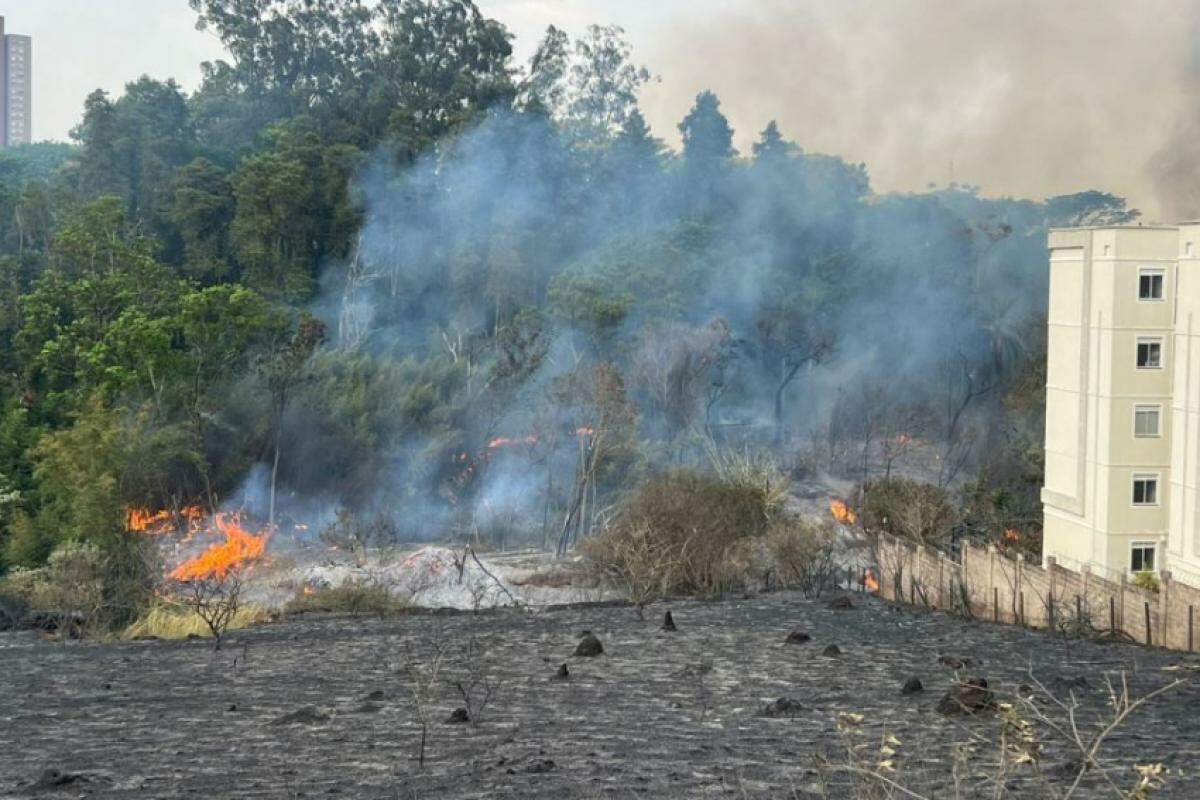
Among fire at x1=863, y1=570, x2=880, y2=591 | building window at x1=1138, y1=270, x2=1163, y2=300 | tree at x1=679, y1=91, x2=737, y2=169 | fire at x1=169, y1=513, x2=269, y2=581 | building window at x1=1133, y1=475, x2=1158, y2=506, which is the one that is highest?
tree at x1=679, y1=91, x2=737, y2=169

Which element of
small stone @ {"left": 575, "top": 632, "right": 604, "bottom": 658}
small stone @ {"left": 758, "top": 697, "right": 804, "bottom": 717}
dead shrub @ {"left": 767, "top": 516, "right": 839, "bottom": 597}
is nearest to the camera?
small stone @ {"left": 758, "top": 697, "right": 804, "bottom": 717}

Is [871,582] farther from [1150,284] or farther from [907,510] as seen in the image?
[1150,284]

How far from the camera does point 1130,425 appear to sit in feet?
83.0

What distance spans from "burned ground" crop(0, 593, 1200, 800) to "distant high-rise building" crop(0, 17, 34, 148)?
8228 centimetres

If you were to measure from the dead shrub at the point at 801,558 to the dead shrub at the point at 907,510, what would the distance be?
1793 mm

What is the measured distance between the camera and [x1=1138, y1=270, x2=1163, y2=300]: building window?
25.3m

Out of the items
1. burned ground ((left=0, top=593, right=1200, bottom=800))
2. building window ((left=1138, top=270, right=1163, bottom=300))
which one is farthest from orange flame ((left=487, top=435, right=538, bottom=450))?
burned ground ((left=0, top=593, right=1200, bottom=800))

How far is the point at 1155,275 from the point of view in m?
25.3

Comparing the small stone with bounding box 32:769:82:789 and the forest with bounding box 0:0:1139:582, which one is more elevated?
the forest with bounding box 0:0:1139:582

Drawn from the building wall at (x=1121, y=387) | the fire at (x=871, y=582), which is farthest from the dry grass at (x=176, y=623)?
the building wall at (x=1121, y=387)

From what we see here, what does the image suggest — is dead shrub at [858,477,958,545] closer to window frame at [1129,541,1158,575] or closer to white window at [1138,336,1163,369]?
window frame at [1129,541,1158,575]

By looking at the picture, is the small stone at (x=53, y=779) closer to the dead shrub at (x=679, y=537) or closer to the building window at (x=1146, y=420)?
the dead shrub at (x=679, y=537)

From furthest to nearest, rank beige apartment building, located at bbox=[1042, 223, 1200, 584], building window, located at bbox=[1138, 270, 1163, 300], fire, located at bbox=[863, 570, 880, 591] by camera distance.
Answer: building window, located at bbox=[1138, 270, 1163, 300], beige apartment building, located at bbox=[1042, 223, 1200, 584], fire, located at bbox=[863, 570, 880, 591]

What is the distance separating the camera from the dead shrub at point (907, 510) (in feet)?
88.3
